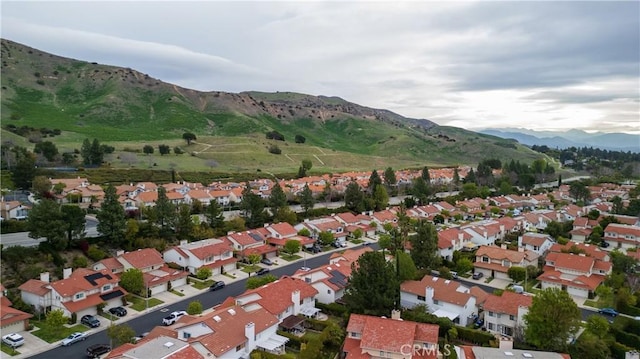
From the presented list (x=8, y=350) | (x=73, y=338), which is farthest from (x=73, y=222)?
(x=8, y=350)

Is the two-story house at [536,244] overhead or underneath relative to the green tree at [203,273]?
overhead

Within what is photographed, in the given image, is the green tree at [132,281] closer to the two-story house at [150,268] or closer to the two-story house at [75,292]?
the two-story house at [75,292]

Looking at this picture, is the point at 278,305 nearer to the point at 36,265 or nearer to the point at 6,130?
the point at 36,265

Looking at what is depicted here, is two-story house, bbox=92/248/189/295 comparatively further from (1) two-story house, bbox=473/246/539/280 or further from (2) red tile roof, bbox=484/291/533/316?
(1) two-story house, bbox=473/246/539/280

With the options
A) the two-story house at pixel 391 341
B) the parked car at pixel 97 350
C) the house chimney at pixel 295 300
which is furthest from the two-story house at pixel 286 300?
the parked car at pixel 97 350

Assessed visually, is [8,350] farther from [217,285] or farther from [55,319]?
[217,285]

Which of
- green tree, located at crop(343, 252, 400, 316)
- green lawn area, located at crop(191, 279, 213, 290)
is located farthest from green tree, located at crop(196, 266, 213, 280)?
green tree, located at crop(343, 252, 400, 316)
